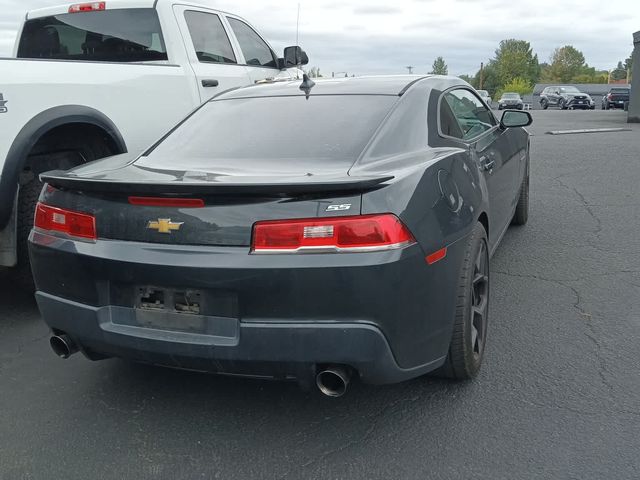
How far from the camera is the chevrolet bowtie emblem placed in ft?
8.36

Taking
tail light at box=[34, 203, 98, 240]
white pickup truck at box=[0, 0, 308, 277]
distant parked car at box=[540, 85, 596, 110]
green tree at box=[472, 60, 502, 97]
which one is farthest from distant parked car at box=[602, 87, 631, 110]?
green tree at box=[472, 60, 502, 97]

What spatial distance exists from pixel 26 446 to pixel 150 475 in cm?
64

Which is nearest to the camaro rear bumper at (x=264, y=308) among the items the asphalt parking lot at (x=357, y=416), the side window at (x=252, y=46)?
the asphalt parking lot at (x=357, y=416)

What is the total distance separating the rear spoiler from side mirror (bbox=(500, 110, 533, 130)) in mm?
2581

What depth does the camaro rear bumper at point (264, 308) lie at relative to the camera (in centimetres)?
241

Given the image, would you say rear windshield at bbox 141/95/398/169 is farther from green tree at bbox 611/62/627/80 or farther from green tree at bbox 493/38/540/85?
green tree at bbox 611/62/627/80

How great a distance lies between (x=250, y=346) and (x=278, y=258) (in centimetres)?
37

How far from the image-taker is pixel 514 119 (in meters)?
4.81

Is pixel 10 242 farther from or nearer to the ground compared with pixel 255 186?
nearer to the ground

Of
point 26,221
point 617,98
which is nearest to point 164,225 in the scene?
point 26,221

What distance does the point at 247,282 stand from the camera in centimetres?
243

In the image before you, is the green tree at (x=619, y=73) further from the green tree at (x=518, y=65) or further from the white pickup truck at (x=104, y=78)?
the white pickup truck at (x=104, y=78)

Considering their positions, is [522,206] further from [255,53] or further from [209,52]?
[209,52]

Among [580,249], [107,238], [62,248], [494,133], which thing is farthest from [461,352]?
[580,249]
